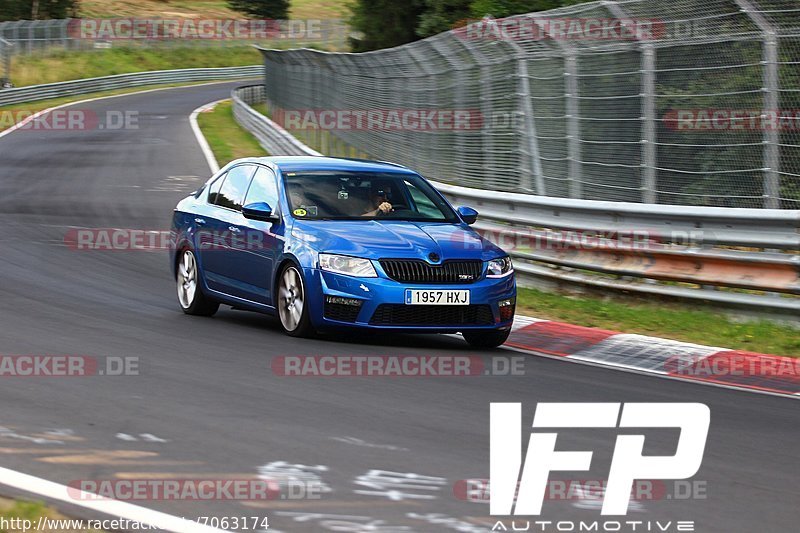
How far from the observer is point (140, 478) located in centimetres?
577

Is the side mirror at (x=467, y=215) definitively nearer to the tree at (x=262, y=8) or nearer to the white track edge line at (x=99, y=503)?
the white track edge line at (x=99, y=503)

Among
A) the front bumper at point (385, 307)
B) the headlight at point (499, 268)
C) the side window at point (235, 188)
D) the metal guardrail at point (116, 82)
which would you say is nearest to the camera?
the front bumper at point (385, 307)

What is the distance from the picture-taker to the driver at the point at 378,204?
11.0 m

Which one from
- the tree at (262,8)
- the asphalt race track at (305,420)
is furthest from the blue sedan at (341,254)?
the tree at (262,8)

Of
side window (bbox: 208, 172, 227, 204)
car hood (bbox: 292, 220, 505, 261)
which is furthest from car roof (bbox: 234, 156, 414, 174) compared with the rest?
car hood (bbox: 292, 220, 505, 261)

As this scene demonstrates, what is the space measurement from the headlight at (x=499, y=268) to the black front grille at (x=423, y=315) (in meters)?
0.34

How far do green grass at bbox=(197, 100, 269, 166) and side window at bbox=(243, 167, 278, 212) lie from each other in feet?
60.7

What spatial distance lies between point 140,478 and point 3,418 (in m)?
1.58

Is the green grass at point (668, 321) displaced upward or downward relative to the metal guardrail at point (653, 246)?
downward

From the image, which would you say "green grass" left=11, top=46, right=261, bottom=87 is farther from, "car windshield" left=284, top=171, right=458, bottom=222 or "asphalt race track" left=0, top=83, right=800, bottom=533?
"asphalt race track" left=0, top=83, right=800, bottom=533

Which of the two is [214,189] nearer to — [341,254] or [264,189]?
[264,189]

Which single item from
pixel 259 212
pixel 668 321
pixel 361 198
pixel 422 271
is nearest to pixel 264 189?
pixel 259 212

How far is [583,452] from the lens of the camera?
6.39 meters

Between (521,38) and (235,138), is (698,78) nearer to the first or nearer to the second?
(521,38)
